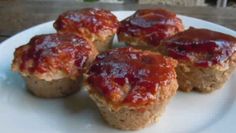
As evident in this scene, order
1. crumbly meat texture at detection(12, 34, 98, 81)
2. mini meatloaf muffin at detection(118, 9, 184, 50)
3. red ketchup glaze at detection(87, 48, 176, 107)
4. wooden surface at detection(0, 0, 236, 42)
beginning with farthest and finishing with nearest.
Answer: wooden surface at detection(0, 0, 236, 42) → mini meatloaf muffin at detection(118, 9, 184, 50) → crumbly meat texture at detection(12, 34, 98, 81) → red ketchup glaze at detection(87, 48, 176, 107)

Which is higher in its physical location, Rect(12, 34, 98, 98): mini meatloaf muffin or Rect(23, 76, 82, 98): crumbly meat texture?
Rect(12, 34, 98, 98): mini meatloaf muffin

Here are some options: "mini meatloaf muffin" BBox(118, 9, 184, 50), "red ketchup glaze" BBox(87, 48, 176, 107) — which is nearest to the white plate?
"red ketchup glaze" BBox(87, 48, 176, 107)

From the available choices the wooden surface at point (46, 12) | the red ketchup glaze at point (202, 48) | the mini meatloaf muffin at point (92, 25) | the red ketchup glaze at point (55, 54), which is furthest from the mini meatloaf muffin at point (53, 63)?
the wooden surface at point (46, 12)

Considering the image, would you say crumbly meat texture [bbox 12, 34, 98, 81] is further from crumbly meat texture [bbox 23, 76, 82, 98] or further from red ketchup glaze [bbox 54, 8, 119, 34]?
red ketchup glaze [bbox 54, 8, 119, 34]

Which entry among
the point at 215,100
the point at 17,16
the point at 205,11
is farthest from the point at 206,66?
the point at 17,16

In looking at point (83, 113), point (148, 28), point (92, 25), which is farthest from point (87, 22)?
point (83, 113)

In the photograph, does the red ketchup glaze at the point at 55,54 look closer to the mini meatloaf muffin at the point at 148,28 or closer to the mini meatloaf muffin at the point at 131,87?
the mini meatloaf muffin at the point at 131,87

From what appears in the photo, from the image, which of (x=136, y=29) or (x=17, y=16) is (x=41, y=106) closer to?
(x=136, y=29)
